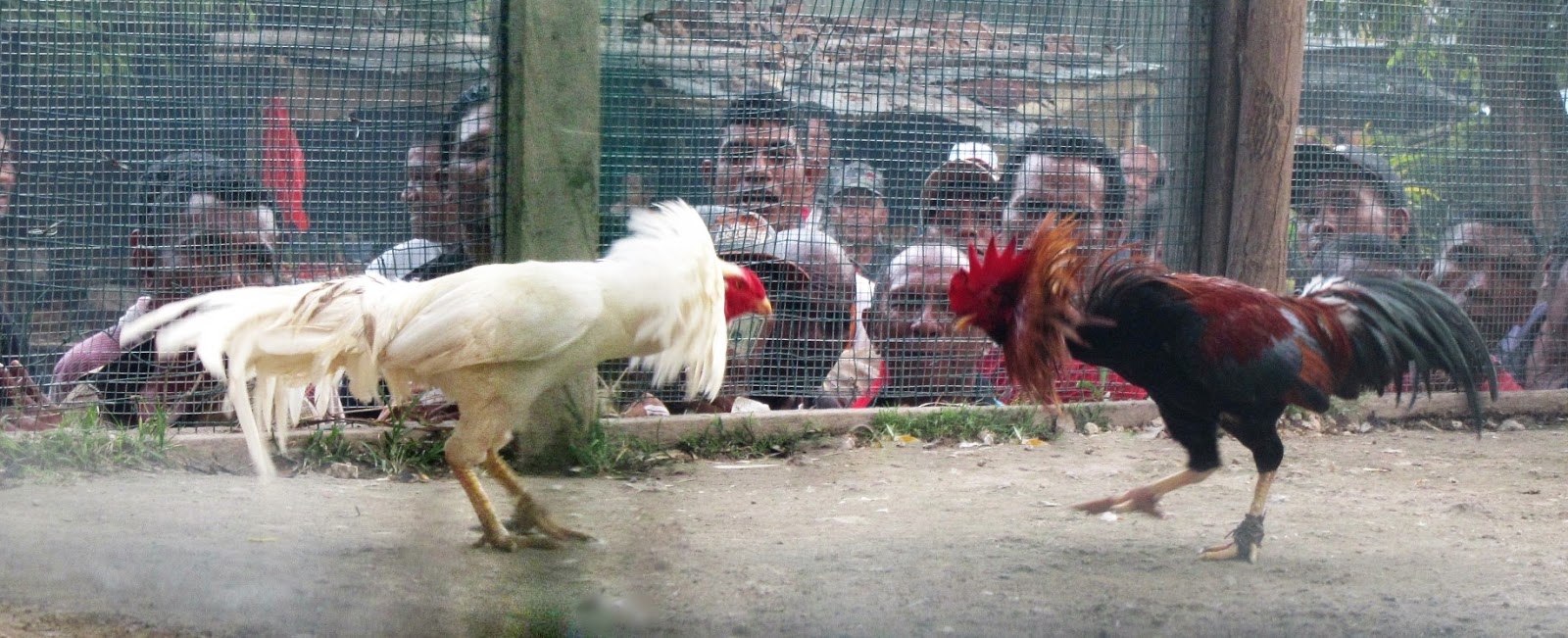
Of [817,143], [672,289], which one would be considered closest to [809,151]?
[817,143]

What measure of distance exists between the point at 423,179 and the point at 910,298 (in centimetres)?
174

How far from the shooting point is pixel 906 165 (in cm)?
455

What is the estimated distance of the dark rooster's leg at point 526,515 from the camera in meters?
3.15

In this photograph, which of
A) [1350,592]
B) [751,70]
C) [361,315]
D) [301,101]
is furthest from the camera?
[751,70]

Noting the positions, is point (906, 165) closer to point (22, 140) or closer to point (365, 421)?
point (365, 421)

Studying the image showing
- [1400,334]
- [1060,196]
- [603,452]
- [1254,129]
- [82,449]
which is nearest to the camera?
[1400,334]

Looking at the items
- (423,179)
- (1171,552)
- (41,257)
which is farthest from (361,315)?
(1171,552)

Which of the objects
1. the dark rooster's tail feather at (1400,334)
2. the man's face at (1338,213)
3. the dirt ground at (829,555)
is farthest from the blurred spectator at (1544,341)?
the dark rooster's tail feather at (1400,334)

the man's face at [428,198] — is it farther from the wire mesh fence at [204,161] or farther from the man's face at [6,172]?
the man's face at [6,172]

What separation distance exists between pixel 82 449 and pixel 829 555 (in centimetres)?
217

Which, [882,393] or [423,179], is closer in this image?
[423,179]

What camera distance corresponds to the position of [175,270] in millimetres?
3824

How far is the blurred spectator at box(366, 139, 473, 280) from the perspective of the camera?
13.0ft

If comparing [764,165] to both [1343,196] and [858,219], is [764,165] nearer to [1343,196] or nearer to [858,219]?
[858,219]
